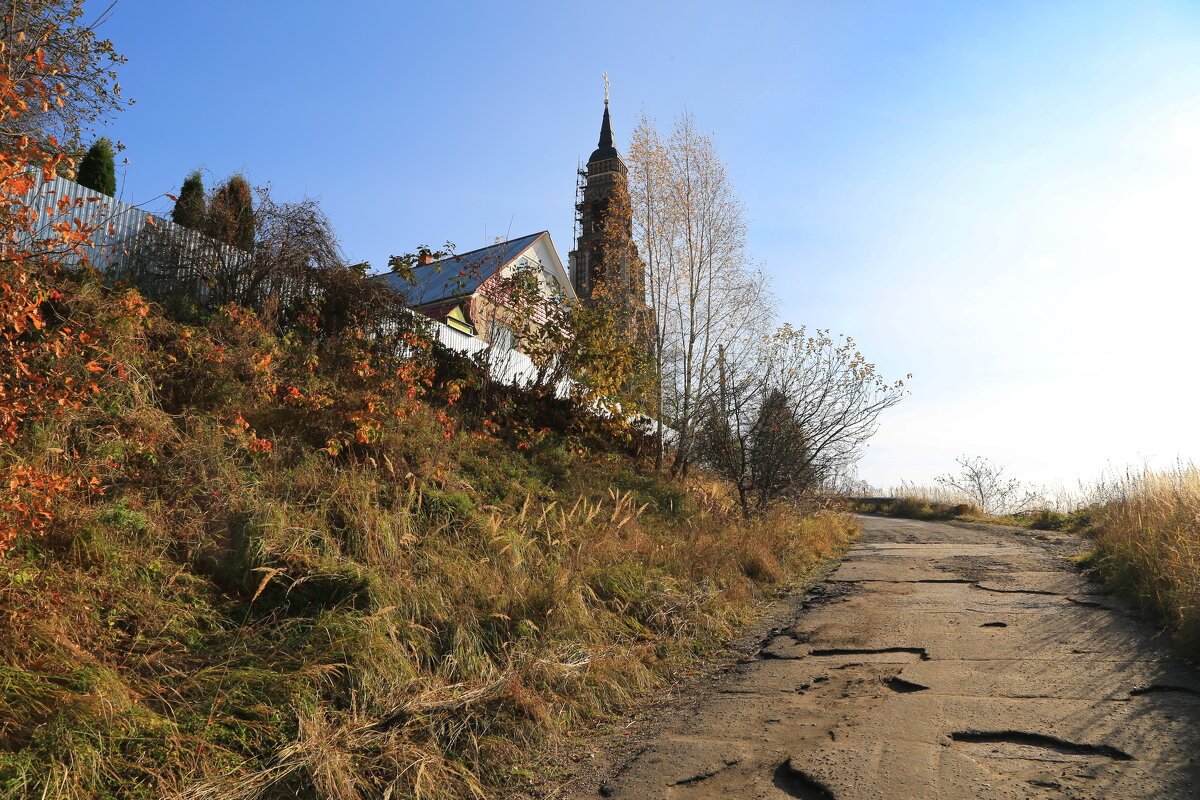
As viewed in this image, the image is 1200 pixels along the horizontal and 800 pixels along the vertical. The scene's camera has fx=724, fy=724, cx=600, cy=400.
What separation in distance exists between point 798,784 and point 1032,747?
1246 mm

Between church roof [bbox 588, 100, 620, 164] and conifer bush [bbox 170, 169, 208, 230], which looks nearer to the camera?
conifer bush [bbox 170, 169, 208, 230]

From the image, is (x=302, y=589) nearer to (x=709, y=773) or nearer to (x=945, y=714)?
(x=709, y=773)

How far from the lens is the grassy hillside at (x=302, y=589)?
3.30m

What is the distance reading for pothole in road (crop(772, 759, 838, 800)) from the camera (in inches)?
128

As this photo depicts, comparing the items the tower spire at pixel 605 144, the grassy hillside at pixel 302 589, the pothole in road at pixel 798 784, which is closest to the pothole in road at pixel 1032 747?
the pothole in road at pixel 798 784

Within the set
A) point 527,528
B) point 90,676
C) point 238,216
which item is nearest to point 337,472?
point 527,528

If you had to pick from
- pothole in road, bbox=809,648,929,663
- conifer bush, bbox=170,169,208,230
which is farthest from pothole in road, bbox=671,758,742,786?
conifer bush, bbox=170,169,208,230

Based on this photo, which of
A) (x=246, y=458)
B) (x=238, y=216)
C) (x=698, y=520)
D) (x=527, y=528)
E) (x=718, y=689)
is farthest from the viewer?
(x=698, y=520)

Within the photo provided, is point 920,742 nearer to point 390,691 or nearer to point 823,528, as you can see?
point 390,691

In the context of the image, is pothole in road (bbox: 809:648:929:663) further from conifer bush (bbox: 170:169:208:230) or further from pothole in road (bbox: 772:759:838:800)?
conifer bush (bbox: 170:169:208:230)

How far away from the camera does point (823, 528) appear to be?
1239 cm

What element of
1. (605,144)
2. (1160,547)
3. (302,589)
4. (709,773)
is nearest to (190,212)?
(302,589)

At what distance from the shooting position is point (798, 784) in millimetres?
3369

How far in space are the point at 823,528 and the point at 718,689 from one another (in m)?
7.99
